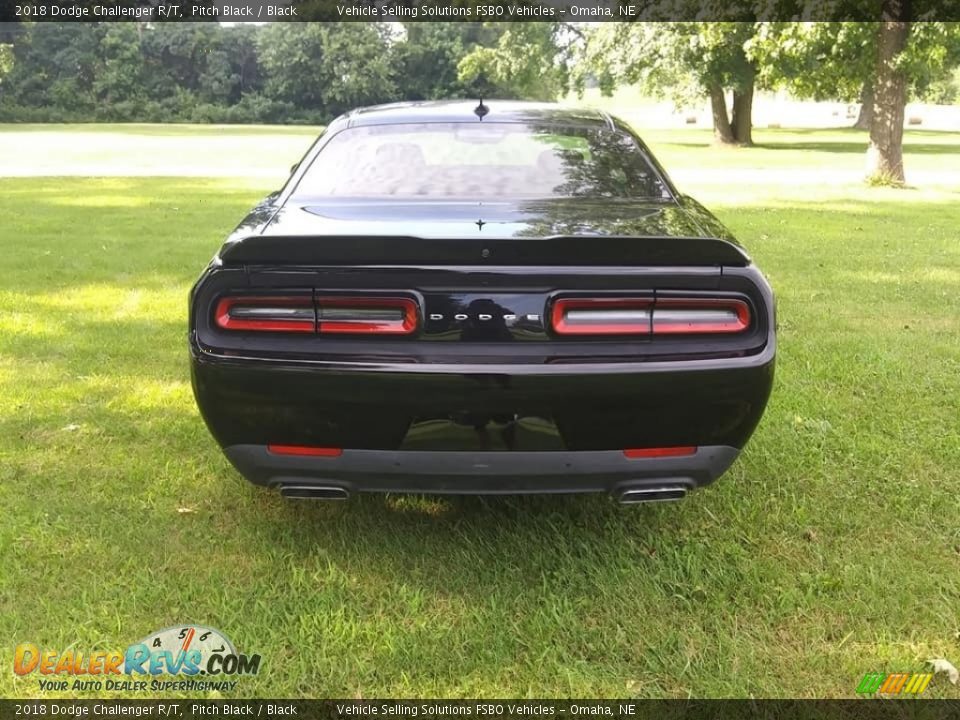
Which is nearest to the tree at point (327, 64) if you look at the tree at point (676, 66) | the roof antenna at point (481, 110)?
the tree at point (676, 66)

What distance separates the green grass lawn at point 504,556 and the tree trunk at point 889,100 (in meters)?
12.3

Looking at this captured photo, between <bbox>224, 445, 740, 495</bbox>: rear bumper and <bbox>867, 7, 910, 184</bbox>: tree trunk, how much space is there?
1531 centimetres

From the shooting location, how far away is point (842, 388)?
4.26 metres

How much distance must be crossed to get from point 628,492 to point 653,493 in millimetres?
82

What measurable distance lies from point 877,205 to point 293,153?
18433mm

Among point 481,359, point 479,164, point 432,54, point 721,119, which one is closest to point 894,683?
point 481,359

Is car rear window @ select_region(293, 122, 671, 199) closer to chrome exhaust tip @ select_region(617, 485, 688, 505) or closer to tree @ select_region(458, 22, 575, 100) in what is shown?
chrome exhaust tip @ select_region(617, 485, 688, 505)

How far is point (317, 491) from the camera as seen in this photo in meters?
2.38

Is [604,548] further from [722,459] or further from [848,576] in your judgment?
[848,576]

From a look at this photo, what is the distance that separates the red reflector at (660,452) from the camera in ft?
7.60

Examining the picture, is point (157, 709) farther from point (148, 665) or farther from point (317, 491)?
point (317, 491)

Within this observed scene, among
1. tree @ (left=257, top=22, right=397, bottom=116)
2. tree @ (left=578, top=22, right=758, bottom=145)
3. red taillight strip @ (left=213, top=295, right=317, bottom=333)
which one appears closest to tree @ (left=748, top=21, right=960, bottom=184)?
tree @ (left=578, top=22, right=758, bottom=145)

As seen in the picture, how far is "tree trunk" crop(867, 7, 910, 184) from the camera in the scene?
14.6 meters

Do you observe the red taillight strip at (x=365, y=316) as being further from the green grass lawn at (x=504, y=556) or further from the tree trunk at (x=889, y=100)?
the tree trunk at (x=889, y=100)
